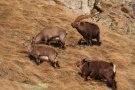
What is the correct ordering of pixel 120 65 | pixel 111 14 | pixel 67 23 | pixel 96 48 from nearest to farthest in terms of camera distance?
1. pixel 120 65
2. pixel 96 48
3. pixel 67 23
4. pixel 111 14

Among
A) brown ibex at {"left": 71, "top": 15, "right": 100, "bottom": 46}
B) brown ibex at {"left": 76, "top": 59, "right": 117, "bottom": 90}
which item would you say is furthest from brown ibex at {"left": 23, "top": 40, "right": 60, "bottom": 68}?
brown ibex at {"left": 71, "top": 15, "right": 100, "bottom": 46}

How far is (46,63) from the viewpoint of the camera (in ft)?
33.0

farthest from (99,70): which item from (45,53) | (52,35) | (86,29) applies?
(86,29)

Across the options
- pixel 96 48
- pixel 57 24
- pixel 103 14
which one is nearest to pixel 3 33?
pixel 57 24

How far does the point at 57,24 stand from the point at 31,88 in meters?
8.62

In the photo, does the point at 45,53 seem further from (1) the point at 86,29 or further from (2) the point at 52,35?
(1) the point at 86,29

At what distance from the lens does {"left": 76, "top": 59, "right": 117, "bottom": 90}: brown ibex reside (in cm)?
862

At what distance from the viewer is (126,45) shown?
1519 centimetres

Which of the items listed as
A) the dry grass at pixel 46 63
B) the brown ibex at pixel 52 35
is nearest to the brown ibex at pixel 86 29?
the dry grass at pixel 46 63

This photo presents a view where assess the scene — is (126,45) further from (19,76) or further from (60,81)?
(19,76)

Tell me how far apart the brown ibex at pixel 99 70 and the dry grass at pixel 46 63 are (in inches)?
11.9

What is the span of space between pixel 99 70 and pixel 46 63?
2.53 meters

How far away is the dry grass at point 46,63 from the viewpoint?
854cm

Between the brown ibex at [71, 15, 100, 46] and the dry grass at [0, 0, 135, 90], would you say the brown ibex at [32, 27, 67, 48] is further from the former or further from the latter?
the brown ibex at [71, 15, 100, 46]
